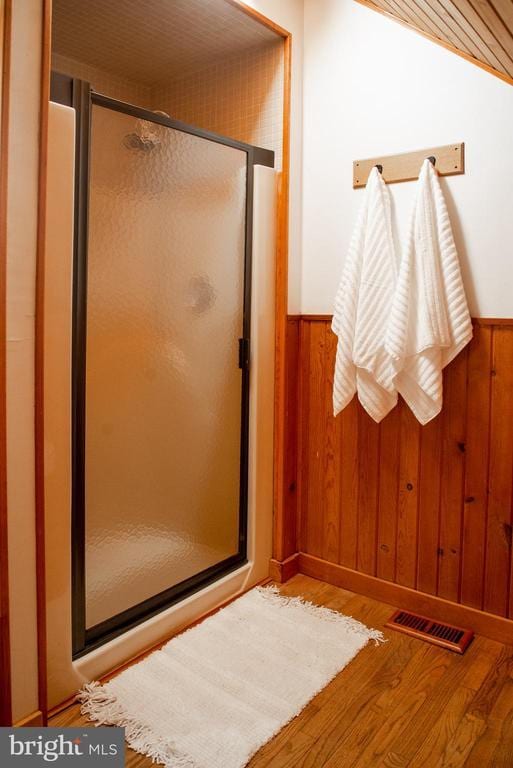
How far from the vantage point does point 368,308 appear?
6.90 ft

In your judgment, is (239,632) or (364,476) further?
(364,476)

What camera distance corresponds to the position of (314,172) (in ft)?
7.83

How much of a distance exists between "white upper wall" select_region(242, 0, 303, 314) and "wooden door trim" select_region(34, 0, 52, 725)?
3.55 ft

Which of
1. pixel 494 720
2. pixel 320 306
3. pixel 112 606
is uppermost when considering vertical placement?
pixel 320 306

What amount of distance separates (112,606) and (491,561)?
4.16ft

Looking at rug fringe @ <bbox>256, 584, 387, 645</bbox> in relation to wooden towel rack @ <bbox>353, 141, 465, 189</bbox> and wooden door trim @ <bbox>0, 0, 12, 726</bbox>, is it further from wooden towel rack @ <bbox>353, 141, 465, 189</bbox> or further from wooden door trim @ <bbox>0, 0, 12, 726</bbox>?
wooden towel rack @ <bbox>353, 141, 465, 189</bbox>

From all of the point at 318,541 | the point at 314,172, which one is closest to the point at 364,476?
the point at 318,541

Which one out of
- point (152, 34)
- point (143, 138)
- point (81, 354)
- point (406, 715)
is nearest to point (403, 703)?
point (406, 715)

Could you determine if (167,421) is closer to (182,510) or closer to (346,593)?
(182,510)

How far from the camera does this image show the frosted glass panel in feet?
5.79

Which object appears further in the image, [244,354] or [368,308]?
[244,354]

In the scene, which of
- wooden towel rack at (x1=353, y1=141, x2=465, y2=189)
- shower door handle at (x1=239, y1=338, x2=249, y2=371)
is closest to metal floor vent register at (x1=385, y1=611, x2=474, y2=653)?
shower door handle at (x1=239, y1=338, x2=249, y2=371)

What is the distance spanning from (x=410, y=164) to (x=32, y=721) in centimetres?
205

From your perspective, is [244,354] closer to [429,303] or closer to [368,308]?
[368,308]
